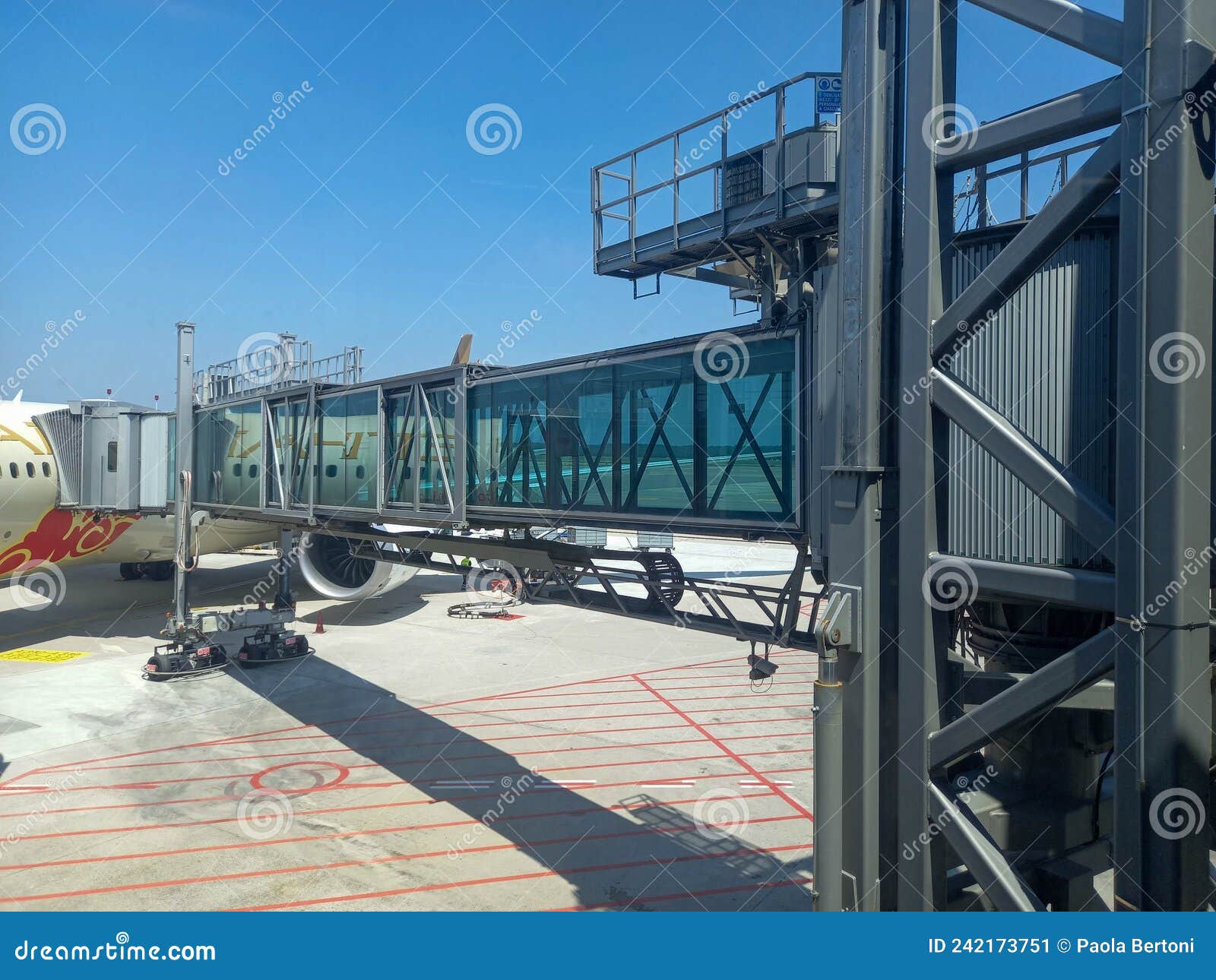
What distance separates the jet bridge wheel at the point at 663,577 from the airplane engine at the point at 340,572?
20.2 m

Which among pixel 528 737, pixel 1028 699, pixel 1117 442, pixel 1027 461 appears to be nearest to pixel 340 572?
pixel 528 737

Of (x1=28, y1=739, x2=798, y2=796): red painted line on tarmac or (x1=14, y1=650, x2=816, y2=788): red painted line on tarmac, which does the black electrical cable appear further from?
(x1=14, y1=650, x2=816, y2=788): red painted line on tarmac

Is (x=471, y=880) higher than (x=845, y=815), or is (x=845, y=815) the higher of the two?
(x=845, y=815)

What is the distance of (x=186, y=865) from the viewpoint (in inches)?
492

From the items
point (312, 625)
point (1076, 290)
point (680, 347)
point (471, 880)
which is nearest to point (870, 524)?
point (1076, 290)

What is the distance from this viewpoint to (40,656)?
25.9m

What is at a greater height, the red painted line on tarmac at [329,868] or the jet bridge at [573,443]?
the jet bridge at [573,443]

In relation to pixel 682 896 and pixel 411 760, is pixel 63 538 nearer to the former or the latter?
pixel 411 760

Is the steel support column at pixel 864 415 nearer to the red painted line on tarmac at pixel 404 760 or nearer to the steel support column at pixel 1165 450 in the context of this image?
the steel support column at pixel 1165 450

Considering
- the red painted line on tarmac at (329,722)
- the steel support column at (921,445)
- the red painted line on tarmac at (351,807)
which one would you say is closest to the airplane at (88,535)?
the red painted line on tarmac at (329,722)

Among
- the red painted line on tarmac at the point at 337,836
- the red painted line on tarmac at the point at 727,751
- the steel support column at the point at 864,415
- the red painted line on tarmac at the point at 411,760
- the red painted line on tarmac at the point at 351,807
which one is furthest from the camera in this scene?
the red painted line on tarmac at the point at 411,760

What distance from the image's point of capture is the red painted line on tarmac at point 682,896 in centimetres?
1142
